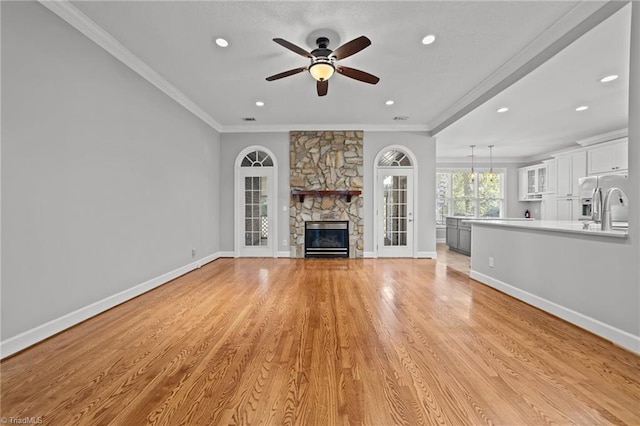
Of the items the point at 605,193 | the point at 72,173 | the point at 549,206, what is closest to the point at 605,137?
the point at 549,206

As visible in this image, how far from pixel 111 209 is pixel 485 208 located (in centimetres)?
979

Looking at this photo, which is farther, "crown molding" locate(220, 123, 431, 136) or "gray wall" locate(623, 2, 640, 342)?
"crown molding" locate(220, 123, 431, 136)

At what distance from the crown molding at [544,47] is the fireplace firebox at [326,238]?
3.29 metres

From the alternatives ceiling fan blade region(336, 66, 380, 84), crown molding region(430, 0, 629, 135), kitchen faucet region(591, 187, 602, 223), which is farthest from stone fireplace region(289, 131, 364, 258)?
kitchen faucet region(591, 187, 602, 223)

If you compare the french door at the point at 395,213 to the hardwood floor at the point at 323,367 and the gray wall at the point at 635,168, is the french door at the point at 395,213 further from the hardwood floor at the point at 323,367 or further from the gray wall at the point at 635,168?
the gray wall at the point at 635,168

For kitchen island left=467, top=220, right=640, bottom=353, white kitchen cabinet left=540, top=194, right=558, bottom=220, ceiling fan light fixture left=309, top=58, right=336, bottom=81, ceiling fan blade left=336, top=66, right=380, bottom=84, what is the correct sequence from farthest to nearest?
white kitchen cabinet left=540, top=194, right=558, bottom=220
ceiling fan blade left=336, top=66, right=380, bottom=84
ceiling fan light fixture left=309, top=58, right=336, bottom=81
kitchen island left=467, top=220, right=640, bottom=353

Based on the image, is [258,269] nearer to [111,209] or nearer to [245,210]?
[245,210]

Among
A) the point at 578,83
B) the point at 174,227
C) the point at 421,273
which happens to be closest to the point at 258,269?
the point at 174,227

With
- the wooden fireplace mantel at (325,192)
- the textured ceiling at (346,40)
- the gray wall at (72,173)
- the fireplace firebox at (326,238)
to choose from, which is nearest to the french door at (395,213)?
the wooden fireplace mantel at (325,192)

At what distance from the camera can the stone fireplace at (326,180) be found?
5910 millimetres

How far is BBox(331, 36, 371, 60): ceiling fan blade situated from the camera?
2424mm

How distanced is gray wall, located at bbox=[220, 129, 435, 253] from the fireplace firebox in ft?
1.48

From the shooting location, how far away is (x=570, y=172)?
6805 mm

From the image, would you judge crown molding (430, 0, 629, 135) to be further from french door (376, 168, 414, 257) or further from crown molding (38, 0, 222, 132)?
crown molding (38, 0, 222, 132)
